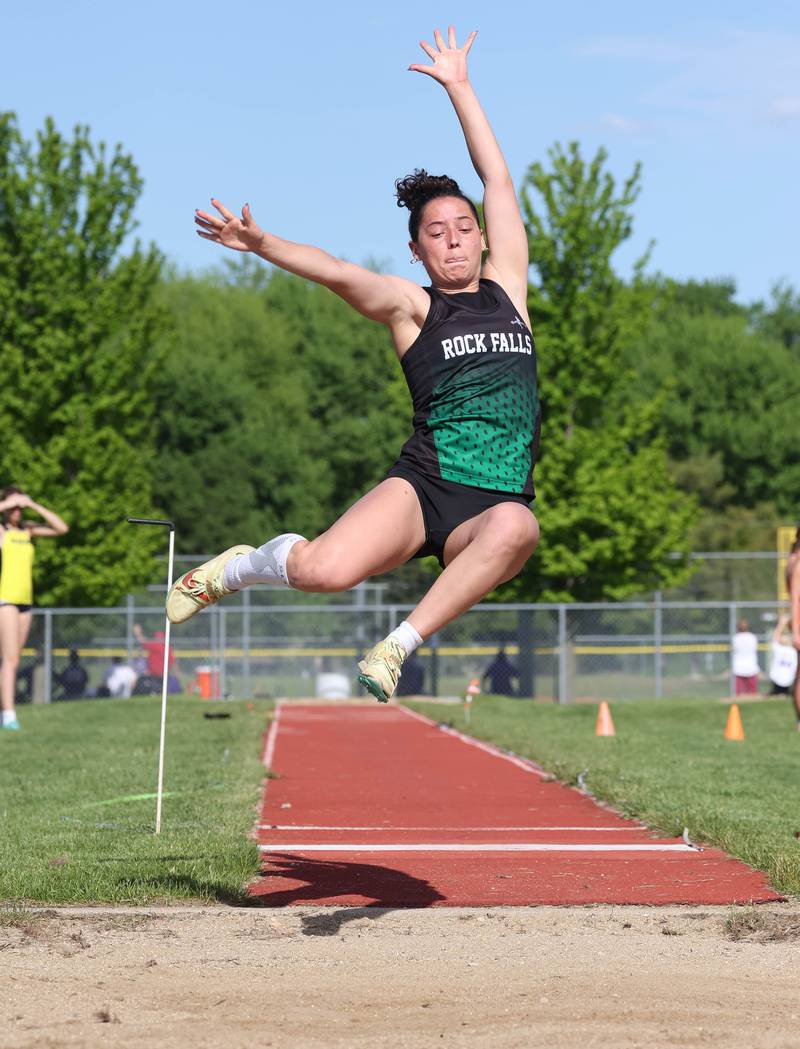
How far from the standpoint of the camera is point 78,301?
1079 inches

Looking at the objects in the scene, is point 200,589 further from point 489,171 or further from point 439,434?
point 489,171

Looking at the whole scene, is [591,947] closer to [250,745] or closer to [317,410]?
[250,745]

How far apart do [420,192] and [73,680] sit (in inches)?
898

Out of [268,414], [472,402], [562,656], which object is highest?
[268,414]

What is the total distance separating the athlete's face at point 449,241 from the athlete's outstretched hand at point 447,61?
0.76 m

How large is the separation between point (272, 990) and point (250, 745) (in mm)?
9862

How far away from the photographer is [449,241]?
18.3 feet

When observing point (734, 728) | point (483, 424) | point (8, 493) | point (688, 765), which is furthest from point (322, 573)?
point (734, 728)

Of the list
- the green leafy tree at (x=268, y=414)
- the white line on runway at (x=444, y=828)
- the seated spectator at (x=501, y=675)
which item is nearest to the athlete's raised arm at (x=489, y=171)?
the white line on runway at (x=444, y=828)

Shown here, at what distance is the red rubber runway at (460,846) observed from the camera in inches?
237

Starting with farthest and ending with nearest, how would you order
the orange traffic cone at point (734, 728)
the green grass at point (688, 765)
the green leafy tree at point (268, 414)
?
the green leafy tree at point (268, 414) < the orange traffic cone at point (734, 728) < the green grass at point (688, 765)

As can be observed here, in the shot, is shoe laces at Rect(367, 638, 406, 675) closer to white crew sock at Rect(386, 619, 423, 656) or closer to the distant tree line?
white crew sock at Rect(386, 619, 423, 656)

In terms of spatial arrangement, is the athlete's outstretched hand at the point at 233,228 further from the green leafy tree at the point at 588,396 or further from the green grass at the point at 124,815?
the green leafy tree at the point at 588,396

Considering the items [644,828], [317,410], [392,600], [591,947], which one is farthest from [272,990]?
[317,410]
